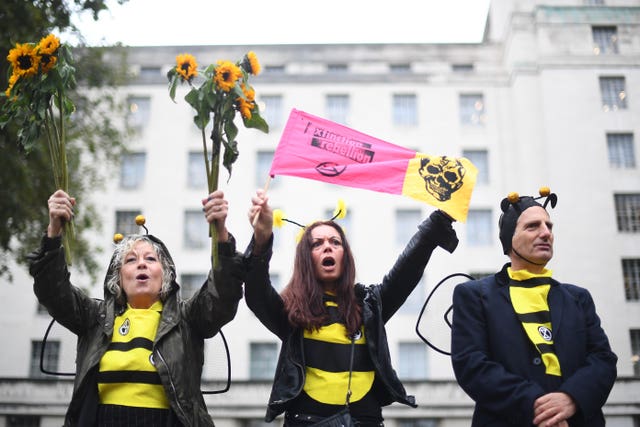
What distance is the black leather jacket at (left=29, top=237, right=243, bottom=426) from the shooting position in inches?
167

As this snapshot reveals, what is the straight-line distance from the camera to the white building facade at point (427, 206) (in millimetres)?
Answer: 26531

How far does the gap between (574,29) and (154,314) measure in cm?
3016

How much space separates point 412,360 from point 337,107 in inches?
476

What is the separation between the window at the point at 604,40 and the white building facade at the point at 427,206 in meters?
0.07

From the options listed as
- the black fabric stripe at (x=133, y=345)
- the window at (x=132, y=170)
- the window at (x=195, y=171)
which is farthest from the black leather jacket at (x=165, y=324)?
the window at (x=132, y=170)

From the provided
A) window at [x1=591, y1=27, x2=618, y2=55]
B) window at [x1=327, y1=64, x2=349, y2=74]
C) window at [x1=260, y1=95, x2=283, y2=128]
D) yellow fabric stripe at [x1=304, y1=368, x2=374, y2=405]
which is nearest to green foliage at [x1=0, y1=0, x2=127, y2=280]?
yellow fabric stripe at [x1=304, y1=368, x2=374, y2=405]

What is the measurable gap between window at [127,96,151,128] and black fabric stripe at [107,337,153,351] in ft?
89.6

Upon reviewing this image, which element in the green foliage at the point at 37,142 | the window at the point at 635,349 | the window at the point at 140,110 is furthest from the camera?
the window at the point at 140,110

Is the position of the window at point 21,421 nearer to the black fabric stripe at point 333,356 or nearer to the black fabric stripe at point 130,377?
the black fabric stripe at point 130,377

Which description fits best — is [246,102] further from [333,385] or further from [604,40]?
[604,40]

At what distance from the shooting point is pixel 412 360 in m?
26.7

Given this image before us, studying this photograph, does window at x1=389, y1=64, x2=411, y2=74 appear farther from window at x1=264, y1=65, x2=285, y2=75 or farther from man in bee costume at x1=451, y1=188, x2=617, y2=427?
man in bee costume at x1=451, y1=188, x2=617, y2=427

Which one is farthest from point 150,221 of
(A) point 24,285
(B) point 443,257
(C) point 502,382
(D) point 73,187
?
(C) point 502,382

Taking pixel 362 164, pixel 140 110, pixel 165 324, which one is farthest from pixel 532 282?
pixel 140 110
